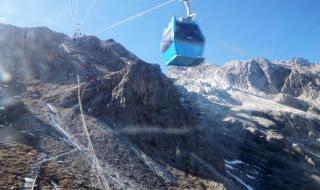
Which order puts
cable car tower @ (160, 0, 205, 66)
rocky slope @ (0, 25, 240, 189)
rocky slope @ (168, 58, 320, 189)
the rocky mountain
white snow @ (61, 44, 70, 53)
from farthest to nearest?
1. white snow @ (61, 44, 70, 53)
2. rocky slope @ (168, 58, 320, 189)
3. the rocky mountain
4. rocky slope @ (0, 25, 240, 189)
5. cable car tower @ (160, 0, 205, 66)

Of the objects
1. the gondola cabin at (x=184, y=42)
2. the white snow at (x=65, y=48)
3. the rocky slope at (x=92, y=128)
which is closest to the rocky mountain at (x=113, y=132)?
the rocky slope at (x=92, y=128)

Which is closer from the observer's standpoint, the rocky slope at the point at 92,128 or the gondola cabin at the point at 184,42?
the gondola cabin at the point at 184,42

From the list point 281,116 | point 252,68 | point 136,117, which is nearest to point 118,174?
point 136,117

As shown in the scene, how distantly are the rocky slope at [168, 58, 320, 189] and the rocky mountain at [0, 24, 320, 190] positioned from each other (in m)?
0.32

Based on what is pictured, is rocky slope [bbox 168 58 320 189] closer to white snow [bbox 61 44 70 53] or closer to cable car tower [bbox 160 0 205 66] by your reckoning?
white snow [bbox 61 44 70 53]

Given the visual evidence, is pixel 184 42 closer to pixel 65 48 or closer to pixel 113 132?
pixel 113 132

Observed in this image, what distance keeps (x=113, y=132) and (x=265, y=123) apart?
1985 inches

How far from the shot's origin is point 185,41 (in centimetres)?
2509

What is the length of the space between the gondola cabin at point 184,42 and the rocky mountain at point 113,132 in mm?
15225

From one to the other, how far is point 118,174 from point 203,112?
147 ft

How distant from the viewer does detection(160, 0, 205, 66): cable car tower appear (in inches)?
979

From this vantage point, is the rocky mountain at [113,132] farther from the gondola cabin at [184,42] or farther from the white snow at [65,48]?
the gondola cabin at [184,42]

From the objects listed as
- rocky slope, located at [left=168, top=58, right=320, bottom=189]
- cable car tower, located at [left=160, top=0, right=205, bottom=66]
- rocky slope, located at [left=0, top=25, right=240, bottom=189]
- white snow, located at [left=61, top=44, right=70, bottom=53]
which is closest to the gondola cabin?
cable car tower, located at [left=160, top=0, right=205, bottom=66]

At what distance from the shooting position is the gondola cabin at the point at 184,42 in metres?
24.9
